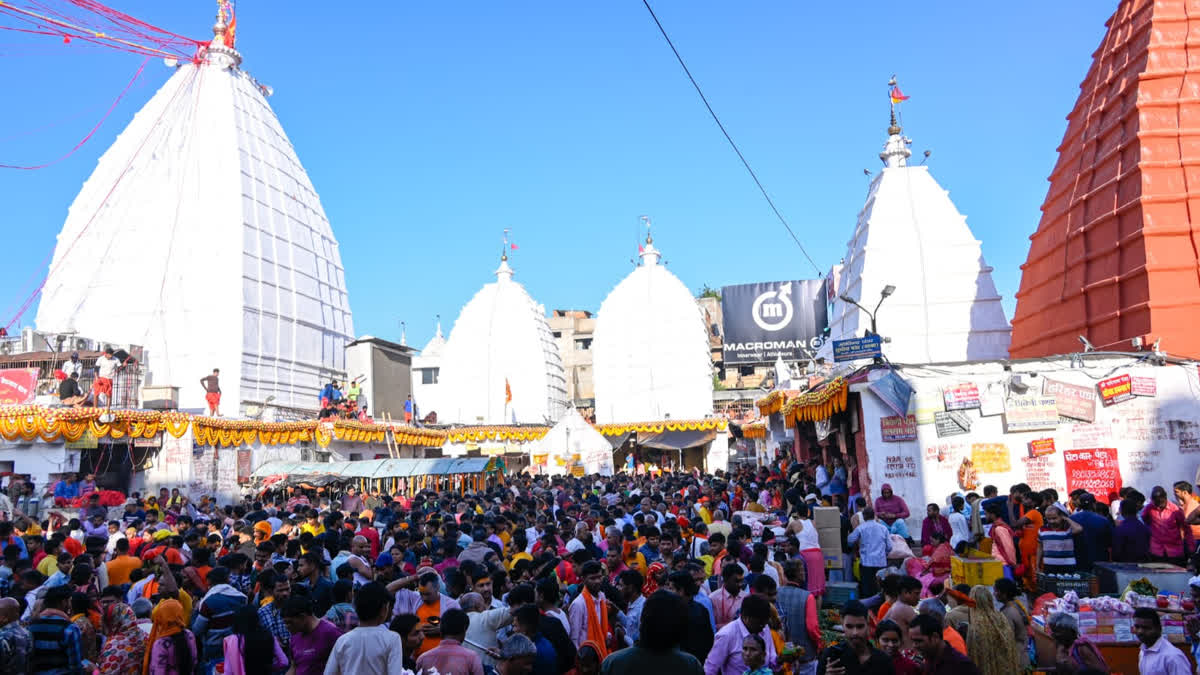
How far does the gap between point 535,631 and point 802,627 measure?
203 cm

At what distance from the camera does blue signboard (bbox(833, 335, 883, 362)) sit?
14.2m

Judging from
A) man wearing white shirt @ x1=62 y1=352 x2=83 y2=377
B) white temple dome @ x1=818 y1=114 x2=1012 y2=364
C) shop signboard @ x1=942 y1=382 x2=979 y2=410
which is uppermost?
white temple dome @ x1=818 y1=114 x2=1012 y2=364

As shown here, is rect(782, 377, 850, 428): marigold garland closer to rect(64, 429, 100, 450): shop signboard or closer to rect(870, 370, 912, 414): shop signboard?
rect(870, 370, 912, 414): shop signboard

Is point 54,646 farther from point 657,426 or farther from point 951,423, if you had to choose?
point 657,426

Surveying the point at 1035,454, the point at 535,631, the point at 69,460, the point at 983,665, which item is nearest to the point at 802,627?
the point at 983,665

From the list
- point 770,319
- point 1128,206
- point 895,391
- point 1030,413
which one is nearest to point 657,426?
point 770,319

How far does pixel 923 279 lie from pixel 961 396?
9.97 m

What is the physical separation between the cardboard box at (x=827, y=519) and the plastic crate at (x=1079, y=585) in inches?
113

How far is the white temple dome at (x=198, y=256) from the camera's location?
1093 inches

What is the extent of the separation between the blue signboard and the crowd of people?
4.54 meters

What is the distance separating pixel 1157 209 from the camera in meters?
16.6

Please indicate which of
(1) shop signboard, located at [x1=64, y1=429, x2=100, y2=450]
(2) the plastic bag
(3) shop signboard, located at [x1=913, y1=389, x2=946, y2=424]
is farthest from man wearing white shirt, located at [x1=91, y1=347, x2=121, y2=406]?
(2) the plastic bag

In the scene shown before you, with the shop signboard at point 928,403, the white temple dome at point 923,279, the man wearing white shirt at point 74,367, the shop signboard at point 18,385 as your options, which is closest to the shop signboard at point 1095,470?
the shop signboard at point 928,403

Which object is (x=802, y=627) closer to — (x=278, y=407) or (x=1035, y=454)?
(x=1035, y=454)
